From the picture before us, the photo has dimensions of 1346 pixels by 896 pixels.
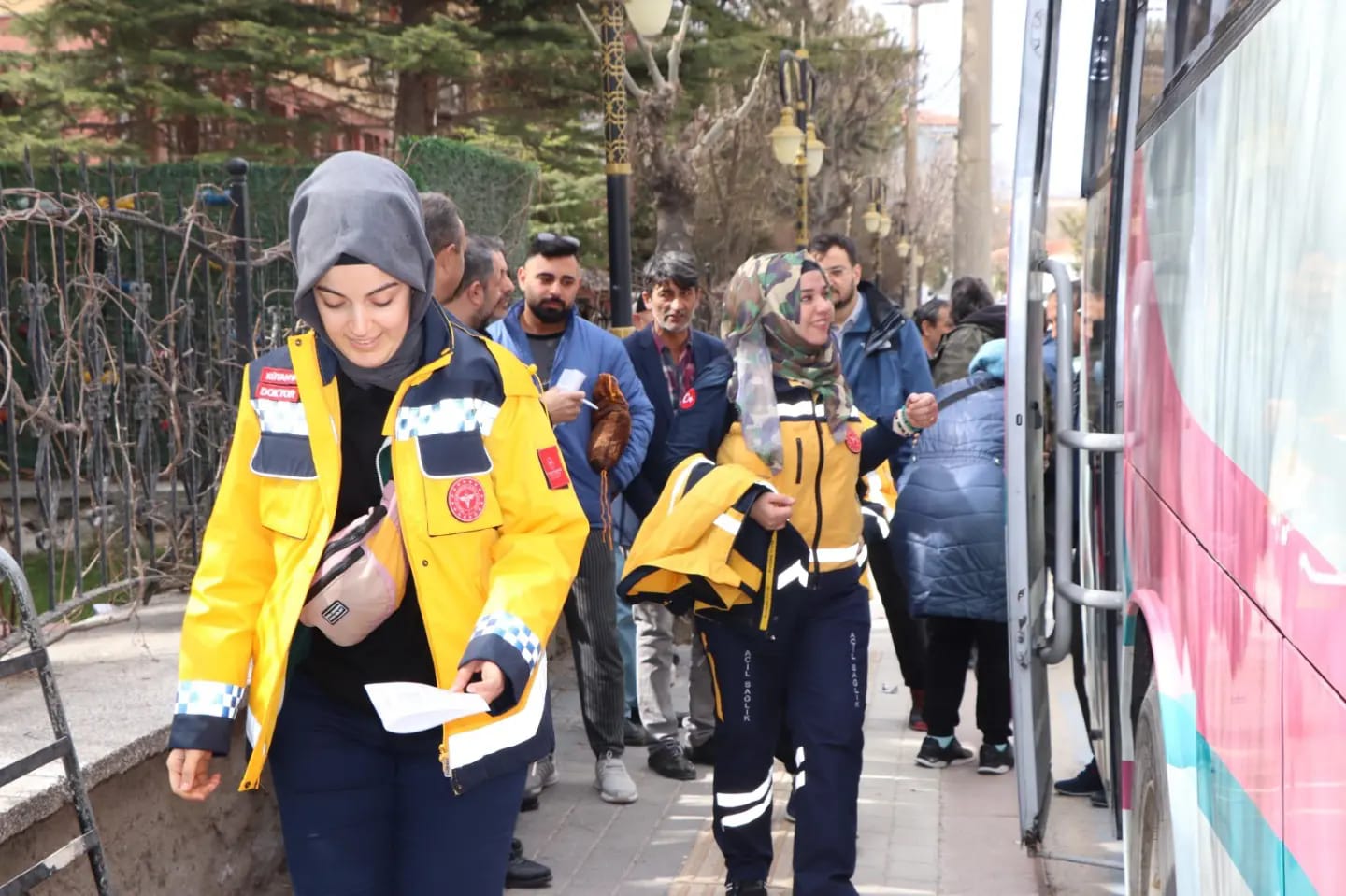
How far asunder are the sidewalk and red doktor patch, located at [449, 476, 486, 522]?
2.56 meters

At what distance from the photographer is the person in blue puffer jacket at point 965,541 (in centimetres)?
600

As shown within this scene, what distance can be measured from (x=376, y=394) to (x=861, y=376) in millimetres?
2968

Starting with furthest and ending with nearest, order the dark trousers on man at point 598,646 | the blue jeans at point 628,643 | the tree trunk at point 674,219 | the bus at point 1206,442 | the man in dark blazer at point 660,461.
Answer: the tree trunk at point 674,219
the blue jeans at point 628,643
the man in dark blazer at point 660,461
the dark trousers on man at point 598,646
the bus at point 1206,442

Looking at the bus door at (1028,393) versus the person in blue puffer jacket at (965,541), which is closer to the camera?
the bus door at (1028,393)

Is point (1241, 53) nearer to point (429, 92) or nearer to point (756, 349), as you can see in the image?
point (756, 349)

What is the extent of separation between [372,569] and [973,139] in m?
25.7

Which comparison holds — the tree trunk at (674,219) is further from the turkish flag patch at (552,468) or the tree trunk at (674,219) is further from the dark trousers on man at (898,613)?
the turkish flag patch at (552,468)

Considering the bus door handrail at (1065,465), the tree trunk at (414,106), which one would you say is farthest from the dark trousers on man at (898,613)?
the tree trunk at (414,106)

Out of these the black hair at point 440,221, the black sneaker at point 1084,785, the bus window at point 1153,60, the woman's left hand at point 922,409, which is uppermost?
the bus window at point 1153,60

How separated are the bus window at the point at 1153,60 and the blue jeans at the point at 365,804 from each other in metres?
2.07

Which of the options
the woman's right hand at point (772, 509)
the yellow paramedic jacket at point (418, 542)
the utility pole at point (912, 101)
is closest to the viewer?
the yellow paramedic jacket at point (418, 542)

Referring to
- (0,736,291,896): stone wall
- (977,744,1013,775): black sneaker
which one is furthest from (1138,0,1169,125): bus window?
(977,744,1013,775): black sneaker

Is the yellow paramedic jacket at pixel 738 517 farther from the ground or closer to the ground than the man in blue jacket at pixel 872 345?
closer to the ground

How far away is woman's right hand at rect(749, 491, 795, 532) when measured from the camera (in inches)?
170
